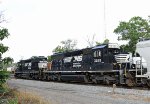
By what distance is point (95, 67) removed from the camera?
3425cm

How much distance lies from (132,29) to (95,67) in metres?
36.5

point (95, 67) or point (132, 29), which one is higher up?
point (132, 29)

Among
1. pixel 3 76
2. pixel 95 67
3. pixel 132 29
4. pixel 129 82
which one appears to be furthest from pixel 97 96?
pixel 132 29

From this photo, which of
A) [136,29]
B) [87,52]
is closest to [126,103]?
[87,52]

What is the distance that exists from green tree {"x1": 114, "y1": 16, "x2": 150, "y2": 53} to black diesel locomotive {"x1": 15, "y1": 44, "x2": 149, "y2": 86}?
23.7 meters

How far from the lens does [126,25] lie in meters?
69.9

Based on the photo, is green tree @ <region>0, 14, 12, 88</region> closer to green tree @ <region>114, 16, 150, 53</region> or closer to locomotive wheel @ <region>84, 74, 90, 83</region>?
locomotive wheel @ <region>84, 74, 90, 83</region>

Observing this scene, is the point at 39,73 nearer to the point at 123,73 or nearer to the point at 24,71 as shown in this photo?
the point at 24,71

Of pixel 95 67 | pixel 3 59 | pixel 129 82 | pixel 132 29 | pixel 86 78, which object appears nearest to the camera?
pixel 3 59

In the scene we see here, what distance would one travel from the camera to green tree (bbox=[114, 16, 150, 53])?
Answer: 67.8 m

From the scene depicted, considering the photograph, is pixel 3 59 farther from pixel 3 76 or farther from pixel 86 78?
pixel 86 78

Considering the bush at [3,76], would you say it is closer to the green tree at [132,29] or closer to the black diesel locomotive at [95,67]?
the black diesel locomotive at [95,67]

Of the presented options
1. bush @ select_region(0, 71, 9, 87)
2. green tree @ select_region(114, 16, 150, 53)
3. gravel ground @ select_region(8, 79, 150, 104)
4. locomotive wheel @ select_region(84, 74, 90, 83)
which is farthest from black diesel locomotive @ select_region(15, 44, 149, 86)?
green tree @ select_region(114, 16, 150, 53)

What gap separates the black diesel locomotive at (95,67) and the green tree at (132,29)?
23.7m
